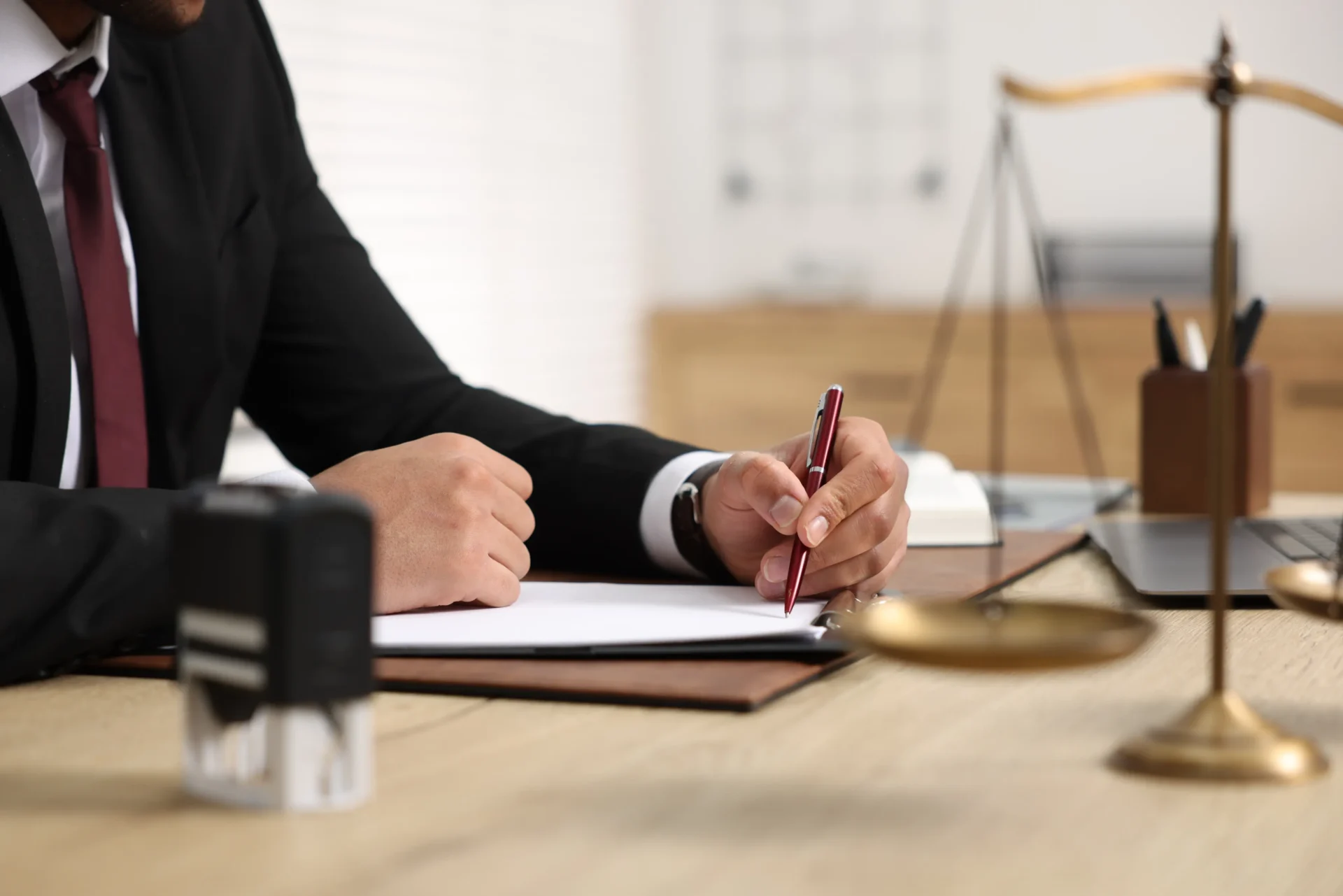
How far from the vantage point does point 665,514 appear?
3.92 feet

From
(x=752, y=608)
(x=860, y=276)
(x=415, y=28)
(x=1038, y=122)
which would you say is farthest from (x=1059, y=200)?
(x=752, y=608)

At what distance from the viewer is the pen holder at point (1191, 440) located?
4.91 ft

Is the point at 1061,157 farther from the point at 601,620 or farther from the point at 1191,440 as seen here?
the point at 601,620

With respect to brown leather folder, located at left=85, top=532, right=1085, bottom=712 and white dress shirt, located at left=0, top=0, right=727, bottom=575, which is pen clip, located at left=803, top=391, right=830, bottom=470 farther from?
brown leather folder, located at left=85, top=532, right=1085, bottom=712

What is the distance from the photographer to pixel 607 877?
53 centimetres

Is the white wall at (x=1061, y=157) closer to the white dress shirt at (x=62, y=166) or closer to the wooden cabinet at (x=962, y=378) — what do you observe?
the wooden cabinet at (x=962, y=378)

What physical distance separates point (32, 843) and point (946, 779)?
35 centimetres

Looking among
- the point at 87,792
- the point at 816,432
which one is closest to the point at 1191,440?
the point at 816,432

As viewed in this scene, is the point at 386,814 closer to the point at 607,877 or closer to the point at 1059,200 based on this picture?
the point at 607,877

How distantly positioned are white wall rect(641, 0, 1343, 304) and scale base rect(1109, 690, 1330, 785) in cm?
337

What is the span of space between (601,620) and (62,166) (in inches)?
27.9

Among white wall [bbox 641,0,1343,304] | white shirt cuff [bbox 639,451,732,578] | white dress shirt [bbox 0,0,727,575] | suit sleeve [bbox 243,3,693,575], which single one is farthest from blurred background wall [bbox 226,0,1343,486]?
white shirt cuff [bbox 639,451,732,578]

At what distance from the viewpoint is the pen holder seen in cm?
150

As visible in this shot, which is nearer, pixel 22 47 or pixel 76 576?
pixel 76 576
